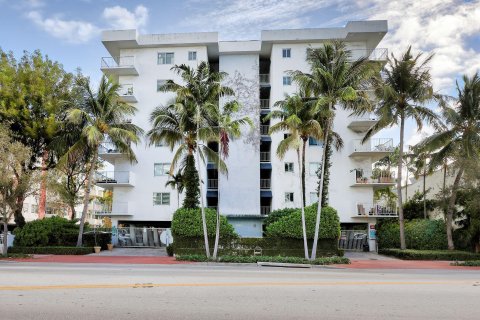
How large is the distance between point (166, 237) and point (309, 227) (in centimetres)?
1240

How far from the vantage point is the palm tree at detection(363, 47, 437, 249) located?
97.7ft

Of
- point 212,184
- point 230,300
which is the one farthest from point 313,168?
point 230,300

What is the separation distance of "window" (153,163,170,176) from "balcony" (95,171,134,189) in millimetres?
2041

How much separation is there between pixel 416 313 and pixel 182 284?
20.0 feet

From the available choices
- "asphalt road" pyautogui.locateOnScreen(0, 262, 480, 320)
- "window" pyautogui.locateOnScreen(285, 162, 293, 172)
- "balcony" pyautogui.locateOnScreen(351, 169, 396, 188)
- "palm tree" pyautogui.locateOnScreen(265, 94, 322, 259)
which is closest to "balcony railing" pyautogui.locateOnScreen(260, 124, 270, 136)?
"window" pyautogui.locateOnScreen(285, 162, 293, 172)

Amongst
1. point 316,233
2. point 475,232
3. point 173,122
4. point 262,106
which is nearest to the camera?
point 316,233

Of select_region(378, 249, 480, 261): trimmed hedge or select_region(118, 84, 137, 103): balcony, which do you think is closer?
select_region(378, 249, 480, 261): trimmed hedge

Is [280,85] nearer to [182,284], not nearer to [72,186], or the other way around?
[72,186]

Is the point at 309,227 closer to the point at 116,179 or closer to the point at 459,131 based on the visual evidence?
the point at 459,131

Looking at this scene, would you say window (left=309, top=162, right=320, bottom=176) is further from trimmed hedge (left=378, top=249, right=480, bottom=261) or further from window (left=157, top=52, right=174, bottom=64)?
window (left=157, top=52, right=174, bottom=64)

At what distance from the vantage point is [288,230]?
2703 cm

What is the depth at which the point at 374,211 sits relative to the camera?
1414 inches

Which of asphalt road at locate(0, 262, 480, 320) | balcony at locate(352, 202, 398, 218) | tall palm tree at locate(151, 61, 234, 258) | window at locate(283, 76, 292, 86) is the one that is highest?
window at locate(283, 76, 292, 86)

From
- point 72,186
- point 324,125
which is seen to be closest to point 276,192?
point 324,125
